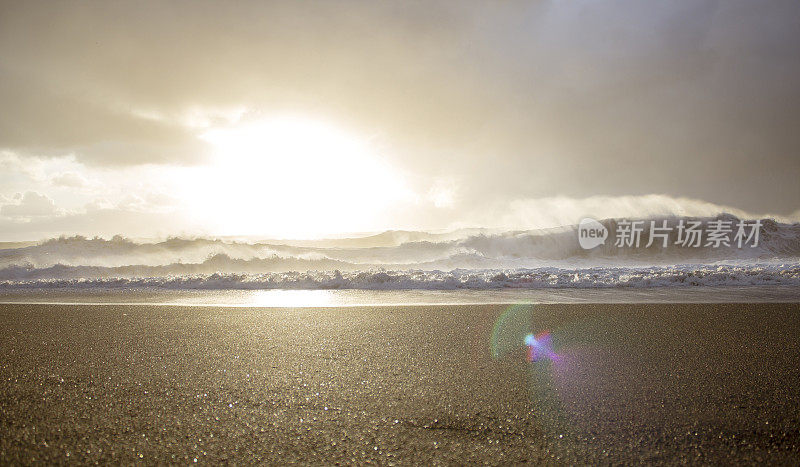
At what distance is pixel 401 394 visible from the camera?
191 centimetres

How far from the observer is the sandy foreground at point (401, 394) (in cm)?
135

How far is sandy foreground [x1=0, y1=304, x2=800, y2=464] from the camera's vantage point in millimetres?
1348

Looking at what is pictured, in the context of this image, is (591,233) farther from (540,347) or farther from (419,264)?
(540,347)

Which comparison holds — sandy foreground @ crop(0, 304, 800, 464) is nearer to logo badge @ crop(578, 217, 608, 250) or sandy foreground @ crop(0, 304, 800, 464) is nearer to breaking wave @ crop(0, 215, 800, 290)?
breaking wave @ crop(0, 215, 800, 290)

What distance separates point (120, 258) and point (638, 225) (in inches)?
1143

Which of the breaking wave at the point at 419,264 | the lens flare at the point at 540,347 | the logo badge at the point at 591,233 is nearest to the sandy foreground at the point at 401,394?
the lens flare at the point at 540,347

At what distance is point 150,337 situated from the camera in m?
3.33

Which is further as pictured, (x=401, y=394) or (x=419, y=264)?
(x=419, y=264)

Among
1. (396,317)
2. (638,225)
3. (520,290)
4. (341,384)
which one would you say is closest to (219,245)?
(520,290)

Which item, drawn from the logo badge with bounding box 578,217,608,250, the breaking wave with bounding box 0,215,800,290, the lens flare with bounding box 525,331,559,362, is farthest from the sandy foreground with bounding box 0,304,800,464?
the logo badge with bounding box 578,217,608,250

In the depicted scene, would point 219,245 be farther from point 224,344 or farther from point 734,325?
point 734,325

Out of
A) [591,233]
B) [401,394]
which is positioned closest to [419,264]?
[591,233]

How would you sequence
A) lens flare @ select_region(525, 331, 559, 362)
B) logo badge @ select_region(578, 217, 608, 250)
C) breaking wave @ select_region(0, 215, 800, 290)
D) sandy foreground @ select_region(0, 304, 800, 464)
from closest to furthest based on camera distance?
sandy foreground @ select_region(0, 304, 800, 464)
lens flare @ select_region(525, 331, 559, 362)
breaking wave @ select_region(0, 215, 800, 290)
logo badge @ select_region(578, 217, 608, 250)

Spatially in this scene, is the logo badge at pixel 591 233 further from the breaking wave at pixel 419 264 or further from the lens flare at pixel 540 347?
the lens flare at pixel 540 347
